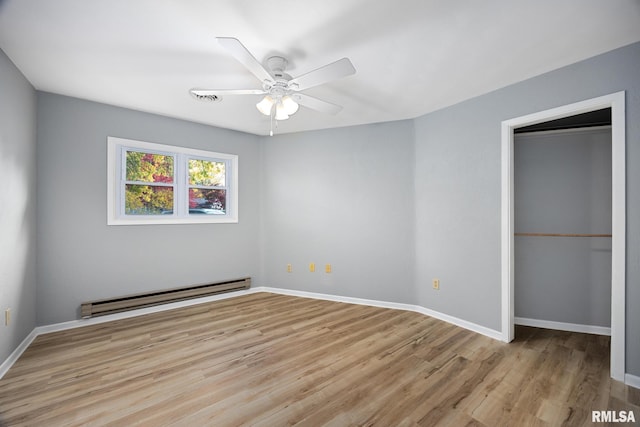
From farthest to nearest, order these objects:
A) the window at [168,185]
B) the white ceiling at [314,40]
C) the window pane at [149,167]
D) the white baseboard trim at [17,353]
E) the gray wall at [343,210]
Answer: the gray wall at [343,210] < the window pane at [149,167] < the window at [168,185] < the white baseboard trim at [17,353] < the white ceiling at [314,40]

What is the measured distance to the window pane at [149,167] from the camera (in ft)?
11.4

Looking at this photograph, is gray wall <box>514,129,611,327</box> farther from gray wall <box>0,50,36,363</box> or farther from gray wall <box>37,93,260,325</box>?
gray wall <box>0,50,36,363</box>

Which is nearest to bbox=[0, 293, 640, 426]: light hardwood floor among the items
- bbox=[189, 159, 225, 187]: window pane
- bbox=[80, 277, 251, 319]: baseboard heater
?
bbox=[80, 277, 251, 319]: baseboard heater

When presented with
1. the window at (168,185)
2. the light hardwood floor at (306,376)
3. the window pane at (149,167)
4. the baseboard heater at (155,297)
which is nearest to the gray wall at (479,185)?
the light hardwood floor at (306,376)

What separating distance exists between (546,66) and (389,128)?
69.0 inches

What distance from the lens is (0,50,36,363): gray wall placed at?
2162mm

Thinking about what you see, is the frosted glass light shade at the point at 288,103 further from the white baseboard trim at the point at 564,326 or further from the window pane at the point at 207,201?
the white baseboard trim at the point at 564,326

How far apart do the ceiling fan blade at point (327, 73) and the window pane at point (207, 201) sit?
2588mm

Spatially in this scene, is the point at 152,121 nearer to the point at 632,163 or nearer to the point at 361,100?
the point at 361,100

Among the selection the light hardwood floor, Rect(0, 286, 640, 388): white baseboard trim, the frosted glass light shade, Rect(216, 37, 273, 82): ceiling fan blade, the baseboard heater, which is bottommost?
the light hardwood floor

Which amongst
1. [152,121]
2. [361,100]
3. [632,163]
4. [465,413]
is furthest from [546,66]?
[152,121]

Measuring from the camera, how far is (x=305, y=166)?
14.1ft

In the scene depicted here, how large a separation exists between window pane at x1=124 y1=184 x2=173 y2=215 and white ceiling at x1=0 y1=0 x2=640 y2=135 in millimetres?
1163

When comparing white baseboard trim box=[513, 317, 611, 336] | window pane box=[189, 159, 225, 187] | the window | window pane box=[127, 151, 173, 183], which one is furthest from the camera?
window pane box=[189, 159, 225, 187]
